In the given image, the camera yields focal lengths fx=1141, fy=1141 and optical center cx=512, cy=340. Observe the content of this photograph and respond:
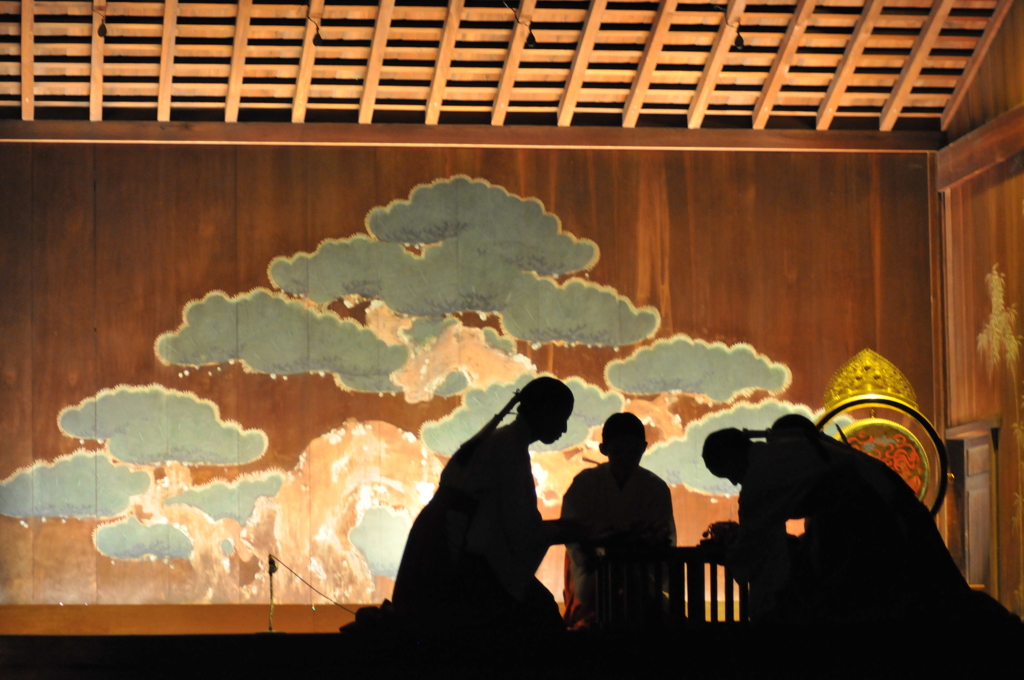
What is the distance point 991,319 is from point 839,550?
357cm

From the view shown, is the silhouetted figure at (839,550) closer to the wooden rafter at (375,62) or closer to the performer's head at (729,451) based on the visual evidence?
the performer's head at (729,451)

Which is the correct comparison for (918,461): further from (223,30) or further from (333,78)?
(223,30)

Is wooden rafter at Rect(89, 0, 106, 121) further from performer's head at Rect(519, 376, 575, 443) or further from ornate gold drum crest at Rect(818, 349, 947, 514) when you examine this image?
ornate gold drum crest at Rect(818, 349, 947, 514)

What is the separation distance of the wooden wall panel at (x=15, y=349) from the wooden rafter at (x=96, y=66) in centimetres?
49

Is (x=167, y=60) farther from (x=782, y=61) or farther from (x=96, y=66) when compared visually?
(x=782, y=61)

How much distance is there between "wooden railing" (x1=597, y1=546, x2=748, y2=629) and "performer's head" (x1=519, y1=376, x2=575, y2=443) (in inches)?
17.1

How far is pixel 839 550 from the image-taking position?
3.45 metres

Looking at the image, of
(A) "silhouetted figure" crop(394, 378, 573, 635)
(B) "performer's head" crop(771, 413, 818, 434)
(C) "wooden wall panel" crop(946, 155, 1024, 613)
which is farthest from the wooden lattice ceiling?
(A) "silhouetted figure" crop(394, 378, 573, 635)

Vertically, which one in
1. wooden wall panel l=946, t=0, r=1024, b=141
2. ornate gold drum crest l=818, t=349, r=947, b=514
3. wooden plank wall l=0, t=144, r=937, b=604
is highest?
wooden wall panel l=946, t=0, r=1024, b=141

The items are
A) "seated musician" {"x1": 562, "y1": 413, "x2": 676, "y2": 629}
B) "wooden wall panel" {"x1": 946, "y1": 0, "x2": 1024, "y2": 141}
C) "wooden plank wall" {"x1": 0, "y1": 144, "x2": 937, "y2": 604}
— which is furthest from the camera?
"wooden plank wall" {"x1": 0, "y1": 144, "x2": 937, "y2": 604}

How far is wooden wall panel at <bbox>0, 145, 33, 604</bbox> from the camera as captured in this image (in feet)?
21.3

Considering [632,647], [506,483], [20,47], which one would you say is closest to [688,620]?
[632,647]

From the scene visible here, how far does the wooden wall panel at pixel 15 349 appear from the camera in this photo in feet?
21.3

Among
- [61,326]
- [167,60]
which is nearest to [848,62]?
[167,60]
